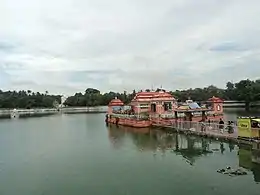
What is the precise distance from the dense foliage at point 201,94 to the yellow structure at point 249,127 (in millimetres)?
54897

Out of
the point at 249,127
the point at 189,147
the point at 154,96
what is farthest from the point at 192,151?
the point at 154,96

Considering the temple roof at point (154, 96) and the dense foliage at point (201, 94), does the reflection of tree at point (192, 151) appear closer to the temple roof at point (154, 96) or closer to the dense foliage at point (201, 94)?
the temple roof at point (154, 96)

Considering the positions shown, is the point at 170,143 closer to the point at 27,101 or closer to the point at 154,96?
the point at 154,96

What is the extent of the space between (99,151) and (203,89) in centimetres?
8715

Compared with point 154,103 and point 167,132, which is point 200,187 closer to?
point 167,132

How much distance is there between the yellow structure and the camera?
22.0 metres

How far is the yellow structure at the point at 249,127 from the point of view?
2200 cm

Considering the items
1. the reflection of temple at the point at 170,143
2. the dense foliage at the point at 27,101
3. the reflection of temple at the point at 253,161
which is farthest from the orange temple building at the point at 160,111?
the dense foliage at the point at 27,101

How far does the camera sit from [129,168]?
2067 cm

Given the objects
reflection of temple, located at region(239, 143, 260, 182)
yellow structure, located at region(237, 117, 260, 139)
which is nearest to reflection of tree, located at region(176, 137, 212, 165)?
yellow structure, located at region(237, 117, 260, 139)

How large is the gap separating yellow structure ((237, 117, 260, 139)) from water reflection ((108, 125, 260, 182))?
811 mm

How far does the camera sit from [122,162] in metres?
→ 22.7

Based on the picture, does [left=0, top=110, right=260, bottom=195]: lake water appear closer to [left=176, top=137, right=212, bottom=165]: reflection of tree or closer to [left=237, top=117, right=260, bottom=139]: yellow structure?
[left=176, top=137, right=212, bottom=165]: reflection of tree

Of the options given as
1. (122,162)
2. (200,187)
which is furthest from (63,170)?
(200,187)
